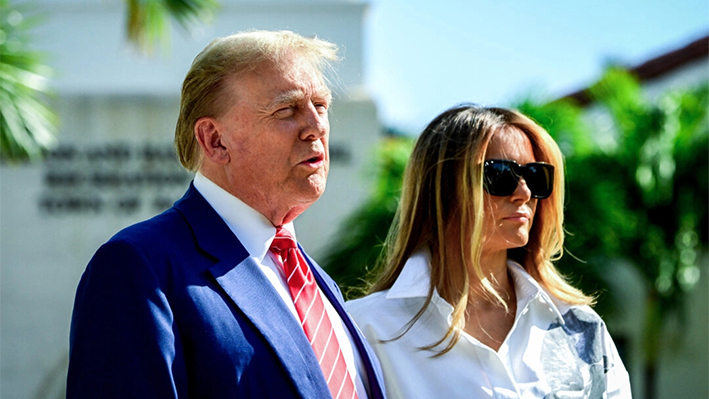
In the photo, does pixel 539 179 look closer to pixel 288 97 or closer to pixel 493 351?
pixel 493 351

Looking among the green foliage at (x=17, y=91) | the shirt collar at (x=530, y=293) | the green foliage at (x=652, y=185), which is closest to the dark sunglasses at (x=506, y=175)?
the shirt collar at (x=530, y=293)

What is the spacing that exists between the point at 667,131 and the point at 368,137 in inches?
121

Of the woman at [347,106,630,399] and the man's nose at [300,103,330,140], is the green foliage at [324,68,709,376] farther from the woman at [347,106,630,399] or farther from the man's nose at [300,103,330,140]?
the man's nose at [300,103,330,140]

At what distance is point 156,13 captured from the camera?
5.02 meters

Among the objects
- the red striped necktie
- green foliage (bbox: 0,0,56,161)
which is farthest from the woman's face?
green foliage (bbox: 0,0,56,161)

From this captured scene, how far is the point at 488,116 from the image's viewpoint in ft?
8.53

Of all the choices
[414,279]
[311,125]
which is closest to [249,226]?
[311,125]

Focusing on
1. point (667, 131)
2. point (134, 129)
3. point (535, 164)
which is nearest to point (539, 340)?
point (535, 164)

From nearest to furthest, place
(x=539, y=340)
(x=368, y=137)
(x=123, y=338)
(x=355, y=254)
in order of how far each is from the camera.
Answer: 1. (x=123, y=338)
2. (x=539, y=340)
3. (x=355, y=254)
4. (x=368, y=137)

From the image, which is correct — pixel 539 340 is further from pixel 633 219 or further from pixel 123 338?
pixel 633 219

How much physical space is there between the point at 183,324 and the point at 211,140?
0.48 meters

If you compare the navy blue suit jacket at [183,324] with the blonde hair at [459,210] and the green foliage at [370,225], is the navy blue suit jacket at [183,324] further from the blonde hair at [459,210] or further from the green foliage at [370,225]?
the green foliage at [370,225]

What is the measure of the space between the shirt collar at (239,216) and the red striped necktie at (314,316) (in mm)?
66

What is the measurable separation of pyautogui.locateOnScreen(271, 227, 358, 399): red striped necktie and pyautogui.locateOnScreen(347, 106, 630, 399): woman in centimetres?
47
